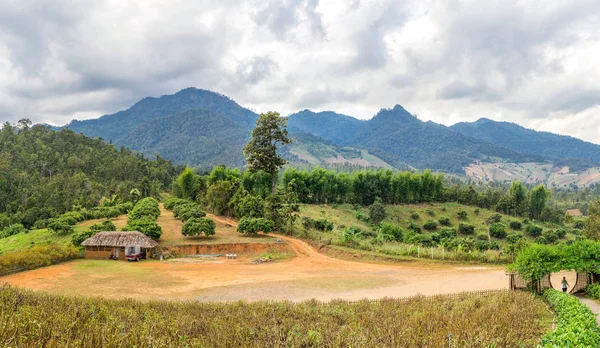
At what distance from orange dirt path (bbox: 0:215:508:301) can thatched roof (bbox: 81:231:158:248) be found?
1531mm

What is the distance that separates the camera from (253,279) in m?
22.2

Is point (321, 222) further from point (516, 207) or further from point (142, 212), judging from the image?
point (516, 207)

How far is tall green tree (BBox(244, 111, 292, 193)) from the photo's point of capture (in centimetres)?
4306

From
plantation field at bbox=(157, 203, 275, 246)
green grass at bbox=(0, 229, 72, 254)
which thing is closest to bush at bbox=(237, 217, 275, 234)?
plantation field at bbox=(157, 203, 275, 246)

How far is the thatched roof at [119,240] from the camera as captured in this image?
29031 millimetres

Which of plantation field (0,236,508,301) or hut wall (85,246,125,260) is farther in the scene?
hut wall (85,246,125,260)

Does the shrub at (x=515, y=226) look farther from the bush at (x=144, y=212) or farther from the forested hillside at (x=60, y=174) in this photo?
the forested hillside at (x=60, y=174)

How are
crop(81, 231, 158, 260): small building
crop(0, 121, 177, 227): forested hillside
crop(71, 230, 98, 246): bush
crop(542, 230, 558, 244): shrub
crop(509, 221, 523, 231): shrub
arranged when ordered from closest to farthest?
crop(81, 231, 158, 260): small building < crop(71, 230, 98, 246): bush < crop(542, 230, 558, 244): shrub < crop(0, 121, 177, 227): forested hillside < crop(509, 221, 523, 231): shrub

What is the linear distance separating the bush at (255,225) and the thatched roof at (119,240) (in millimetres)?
7841

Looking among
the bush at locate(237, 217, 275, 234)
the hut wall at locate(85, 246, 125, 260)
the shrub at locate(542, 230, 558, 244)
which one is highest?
the bush at locate(237, 217, 275, 234)

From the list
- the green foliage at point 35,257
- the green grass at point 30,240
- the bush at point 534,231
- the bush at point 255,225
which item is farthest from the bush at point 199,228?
the bush at point 534,231

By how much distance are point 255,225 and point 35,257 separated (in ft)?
53.1

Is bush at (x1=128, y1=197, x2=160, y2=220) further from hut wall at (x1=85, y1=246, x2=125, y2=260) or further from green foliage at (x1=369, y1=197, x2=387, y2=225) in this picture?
green foliage at (x1=369, y1=197, x2=387, y2=225)

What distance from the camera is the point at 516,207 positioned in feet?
238
